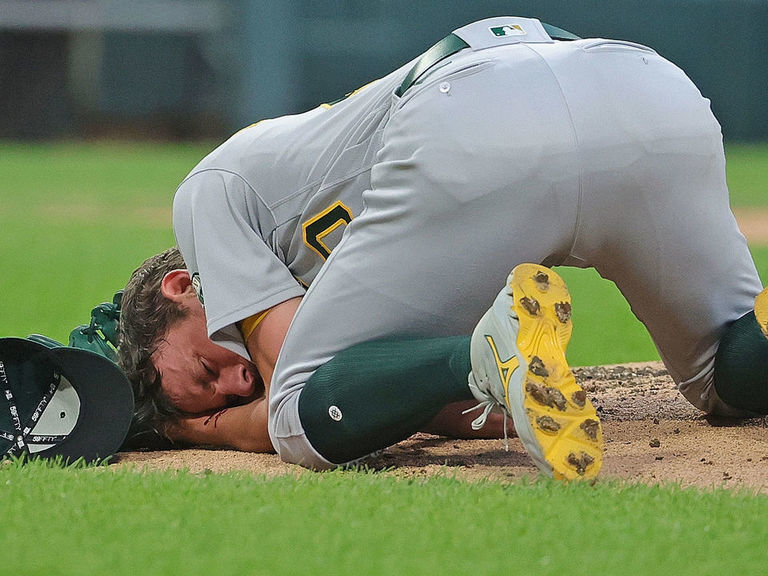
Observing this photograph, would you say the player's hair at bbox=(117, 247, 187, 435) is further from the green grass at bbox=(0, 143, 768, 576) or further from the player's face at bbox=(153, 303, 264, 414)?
the green grass at bbox=(0, 143, 768, 576)

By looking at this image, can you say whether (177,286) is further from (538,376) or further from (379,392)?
(538,376)

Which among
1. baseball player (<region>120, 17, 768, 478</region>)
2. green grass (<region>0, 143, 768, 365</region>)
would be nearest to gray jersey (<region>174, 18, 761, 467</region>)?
baseball player (<region>120, 17, 768, 478</region>)

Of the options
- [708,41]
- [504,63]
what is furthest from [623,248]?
[708,41]

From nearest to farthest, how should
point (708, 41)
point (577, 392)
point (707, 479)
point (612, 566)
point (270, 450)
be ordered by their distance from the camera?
1. point (612, 566)
2. point (577, 392)
3. point (707, 479)
4. point (270, 450)
5. point (708, 41)

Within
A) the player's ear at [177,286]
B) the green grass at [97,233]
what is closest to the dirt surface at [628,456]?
the player's ear at [177,286]

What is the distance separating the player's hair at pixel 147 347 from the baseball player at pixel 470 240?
21cm

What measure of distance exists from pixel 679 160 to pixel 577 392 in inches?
23.2

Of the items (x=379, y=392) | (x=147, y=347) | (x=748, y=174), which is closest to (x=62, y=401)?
(x=147, y=347)

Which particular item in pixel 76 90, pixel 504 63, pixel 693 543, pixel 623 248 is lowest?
pixel 76 90

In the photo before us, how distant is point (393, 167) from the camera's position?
2.39 m

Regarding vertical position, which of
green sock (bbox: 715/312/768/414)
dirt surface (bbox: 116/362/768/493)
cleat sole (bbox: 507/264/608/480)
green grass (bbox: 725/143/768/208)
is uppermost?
cleat sole (bbox: 507/264/608/480)

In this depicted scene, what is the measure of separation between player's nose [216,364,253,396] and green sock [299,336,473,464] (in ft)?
1.19

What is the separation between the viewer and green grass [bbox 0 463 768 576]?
1690 millimetres

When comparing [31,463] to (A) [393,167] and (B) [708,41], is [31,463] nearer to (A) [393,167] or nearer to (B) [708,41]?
(A) [393,167]
